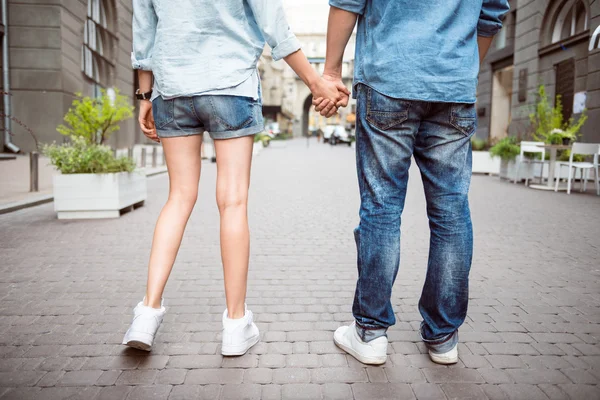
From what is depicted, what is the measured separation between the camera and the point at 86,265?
4574mm

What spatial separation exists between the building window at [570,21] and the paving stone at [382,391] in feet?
55.3

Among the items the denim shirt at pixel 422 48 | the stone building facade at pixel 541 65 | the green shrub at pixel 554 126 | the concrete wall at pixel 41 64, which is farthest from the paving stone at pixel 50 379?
the concrete wall at pixel 41 64

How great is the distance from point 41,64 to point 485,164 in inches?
599

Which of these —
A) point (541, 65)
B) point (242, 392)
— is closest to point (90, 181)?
point (242, 392)

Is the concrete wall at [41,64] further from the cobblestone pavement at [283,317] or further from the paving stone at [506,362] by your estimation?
the paving stone at [506,362]

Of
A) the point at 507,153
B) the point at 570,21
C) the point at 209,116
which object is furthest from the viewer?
the point at 570,21

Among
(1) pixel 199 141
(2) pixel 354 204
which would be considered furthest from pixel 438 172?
(2) pixel 354 204

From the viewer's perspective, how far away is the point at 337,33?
8.28ft

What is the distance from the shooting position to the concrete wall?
19094 mm

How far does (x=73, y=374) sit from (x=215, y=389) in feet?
2.20

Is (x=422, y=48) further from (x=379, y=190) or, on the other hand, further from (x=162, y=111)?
(x=162, y=111)

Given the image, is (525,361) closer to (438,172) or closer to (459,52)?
(438,172)

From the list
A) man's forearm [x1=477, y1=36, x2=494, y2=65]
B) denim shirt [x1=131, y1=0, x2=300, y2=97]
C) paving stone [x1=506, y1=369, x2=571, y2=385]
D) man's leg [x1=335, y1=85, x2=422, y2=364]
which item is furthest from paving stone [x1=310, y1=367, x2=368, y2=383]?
man's forearm [x1=477, y1=36, x2=494, y2=65]

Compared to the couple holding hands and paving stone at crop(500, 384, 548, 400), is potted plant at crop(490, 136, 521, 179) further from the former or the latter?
paving stone at crop(500, 384, 548, 400)
